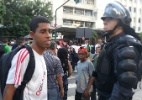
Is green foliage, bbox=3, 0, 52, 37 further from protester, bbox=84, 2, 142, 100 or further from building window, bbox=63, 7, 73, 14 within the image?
protester, bbox=84, 2, 142, 100

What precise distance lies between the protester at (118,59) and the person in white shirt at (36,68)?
0.58m

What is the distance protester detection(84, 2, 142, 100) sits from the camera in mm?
2666

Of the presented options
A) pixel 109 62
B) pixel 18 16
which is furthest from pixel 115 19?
pixel 18 16

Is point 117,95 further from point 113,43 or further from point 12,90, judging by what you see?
point 12,90

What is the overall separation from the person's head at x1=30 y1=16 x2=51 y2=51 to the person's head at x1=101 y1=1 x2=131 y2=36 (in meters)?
0.62

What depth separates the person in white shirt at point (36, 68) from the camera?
9.50 ft

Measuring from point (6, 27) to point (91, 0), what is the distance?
2599 cm

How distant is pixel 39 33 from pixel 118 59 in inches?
35.9

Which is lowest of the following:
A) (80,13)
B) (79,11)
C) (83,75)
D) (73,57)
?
→ (73,57)

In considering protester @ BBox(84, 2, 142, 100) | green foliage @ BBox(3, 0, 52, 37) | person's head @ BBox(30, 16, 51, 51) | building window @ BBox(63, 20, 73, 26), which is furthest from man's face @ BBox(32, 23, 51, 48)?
building window @ BBox(63, 20, 73, 26)

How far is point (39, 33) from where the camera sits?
3.21m

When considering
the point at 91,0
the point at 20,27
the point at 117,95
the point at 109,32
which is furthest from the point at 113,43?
the point at 91,0

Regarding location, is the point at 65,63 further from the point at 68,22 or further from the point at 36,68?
the point at 68,22

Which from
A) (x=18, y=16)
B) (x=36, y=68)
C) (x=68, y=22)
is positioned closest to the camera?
(x=36, y=68)
